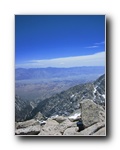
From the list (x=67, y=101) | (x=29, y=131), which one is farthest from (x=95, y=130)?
(x=29, y=131)

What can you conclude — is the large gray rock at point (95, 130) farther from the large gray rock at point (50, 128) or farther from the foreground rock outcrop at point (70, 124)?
the large gray rock at point (50, 128)

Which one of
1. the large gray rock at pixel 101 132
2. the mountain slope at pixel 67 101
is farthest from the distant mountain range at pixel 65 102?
the large gray rock at pixel 101 132

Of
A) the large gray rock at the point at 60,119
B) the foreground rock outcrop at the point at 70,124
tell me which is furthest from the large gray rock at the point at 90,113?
the large gray rock at the point at 60,119

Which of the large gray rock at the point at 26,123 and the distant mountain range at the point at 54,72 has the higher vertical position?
the distant mountain range at the point at 54,72

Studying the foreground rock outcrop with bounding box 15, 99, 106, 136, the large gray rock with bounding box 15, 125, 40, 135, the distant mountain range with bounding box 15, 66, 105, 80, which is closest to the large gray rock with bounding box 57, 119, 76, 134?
the foreground rock outcrop with bounding box 15, 99, 106, 136

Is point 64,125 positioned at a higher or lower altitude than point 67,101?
lower

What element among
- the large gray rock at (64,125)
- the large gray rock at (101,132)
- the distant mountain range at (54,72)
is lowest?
the large gray rock at (101,132)

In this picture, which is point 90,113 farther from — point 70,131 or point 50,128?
point 50,128

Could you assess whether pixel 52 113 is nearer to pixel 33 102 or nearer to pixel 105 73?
pixel 33 102
